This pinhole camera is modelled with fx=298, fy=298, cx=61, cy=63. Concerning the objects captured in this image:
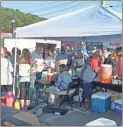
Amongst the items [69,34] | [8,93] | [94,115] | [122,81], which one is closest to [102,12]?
[69,34]

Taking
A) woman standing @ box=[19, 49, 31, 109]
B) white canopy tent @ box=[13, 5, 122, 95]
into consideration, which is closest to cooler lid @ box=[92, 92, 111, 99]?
white canopy tent @ box=[13, 5, 122, 95]

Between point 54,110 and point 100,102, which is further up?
point 100,102

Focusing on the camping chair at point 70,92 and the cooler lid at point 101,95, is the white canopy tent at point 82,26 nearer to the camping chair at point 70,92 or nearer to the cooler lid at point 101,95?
the camping chair at point 70,92

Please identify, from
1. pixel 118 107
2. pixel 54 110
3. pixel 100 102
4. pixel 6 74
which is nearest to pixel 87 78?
pixel 100 102

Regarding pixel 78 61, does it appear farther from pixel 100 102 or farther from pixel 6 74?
pixel 6 74

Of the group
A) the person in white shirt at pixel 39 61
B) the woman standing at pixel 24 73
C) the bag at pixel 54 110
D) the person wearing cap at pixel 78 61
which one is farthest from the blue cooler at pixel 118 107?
the person wearing cap at pixel 78 61

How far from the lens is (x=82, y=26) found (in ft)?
22.5

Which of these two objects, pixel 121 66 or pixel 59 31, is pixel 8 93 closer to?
pixel 59 31

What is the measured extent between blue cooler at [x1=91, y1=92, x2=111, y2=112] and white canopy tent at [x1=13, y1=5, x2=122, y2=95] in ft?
5.08

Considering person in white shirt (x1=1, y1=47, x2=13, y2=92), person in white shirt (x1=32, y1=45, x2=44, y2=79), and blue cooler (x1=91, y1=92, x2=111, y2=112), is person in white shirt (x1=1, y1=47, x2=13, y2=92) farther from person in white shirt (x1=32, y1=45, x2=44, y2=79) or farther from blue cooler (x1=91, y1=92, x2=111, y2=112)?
blue cooler (x1=91, y1=92, x2=111, y2=112)

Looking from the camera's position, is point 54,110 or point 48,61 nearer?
point 54,110

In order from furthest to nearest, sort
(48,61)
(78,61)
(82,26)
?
1. (78,61)
2. (48,61)
3. (82,26)

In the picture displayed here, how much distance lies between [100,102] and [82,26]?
2013 mm

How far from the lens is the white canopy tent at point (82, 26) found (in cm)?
649
